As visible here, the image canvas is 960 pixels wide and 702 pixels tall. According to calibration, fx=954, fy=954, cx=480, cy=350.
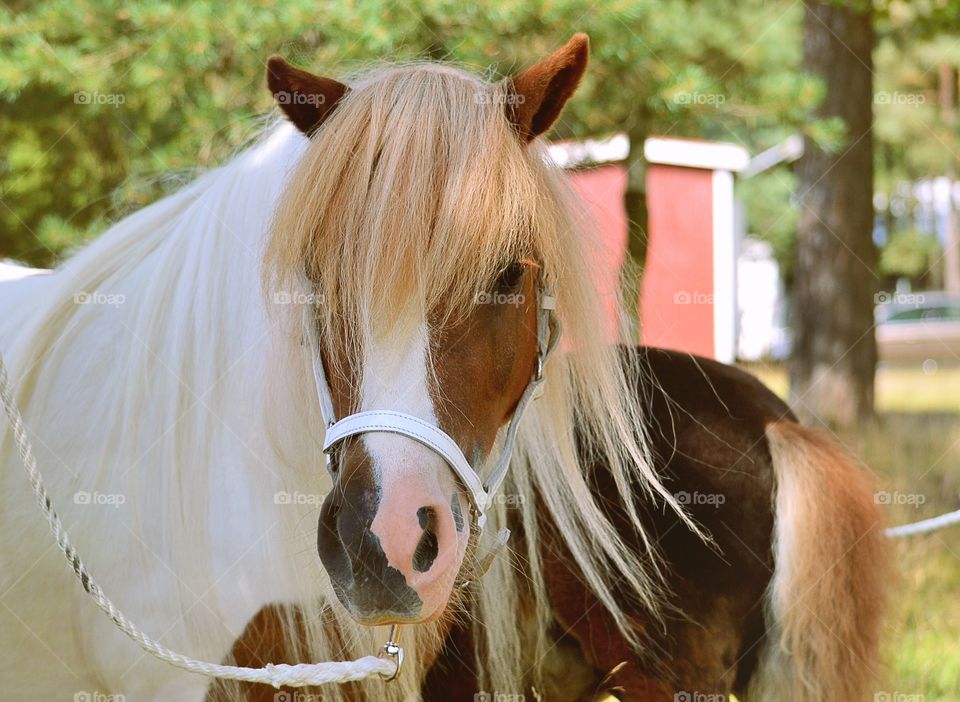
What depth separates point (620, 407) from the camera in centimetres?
234

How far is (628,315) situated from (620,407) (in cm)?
29

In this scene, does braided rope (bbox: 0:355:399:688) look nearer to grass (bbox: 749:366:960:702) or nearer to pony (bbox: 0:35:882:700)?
pony (bbox: 0:35:882:700)

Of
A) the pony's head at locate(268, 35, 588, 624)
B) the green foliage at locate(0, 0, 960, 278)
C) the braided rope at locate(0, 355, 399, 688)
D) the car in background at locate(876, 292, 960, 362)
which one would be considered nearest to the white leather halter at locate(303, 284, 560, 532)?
the pony's head at locate(268, 35, 588, 624)

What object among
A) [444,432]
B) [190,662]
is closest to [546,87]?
[444,432]

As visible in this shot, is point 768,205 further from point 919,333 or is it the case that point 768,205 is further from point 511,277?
point 511,277

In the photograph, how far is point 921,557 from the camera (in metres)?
5.51

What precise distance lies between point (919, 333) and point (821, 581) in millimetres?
26556

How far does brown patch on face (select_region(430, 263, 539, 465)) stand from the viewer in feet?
5.82

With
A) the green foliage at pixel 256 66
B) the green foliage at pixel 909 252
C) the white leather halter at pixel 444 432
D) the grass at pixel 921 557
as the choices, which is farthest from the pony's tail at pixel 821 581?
the green foliage at pixel 909 252

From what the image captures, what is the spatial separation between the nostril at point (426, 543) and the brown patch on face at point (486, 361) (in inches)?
6.6

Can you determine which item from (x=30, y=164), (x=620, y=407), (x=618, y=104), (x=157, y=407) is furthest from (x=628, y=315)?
(x=30, y=164)

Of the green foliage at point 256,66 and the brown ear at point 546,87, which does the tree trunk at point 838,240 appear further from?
the brown ear at point 546,87

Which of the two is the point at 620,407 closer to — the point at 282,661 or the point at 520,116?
the point at 520,116

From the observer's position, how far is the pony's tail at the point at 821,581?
248cm
